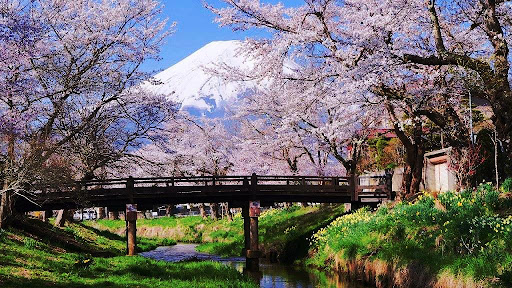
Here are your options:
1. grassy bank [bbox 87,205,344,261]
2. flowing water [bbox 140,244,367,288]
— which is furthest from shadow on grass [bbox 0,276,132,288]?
grassy bank [bbox 87,205,344,261]

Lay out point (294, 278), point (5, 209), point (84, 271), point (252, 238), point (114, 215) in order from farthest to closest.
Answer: point (114, 215)
point (252, 238)
point (294, 278)
point (5, 209)
point (84, 271)

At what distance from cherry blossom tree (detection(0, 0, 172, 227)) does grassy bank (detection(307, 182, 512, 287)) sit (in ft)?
37.3

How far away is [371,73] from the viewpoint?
58.3 ft

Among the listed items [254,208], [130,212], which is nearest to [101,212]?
[130,212]

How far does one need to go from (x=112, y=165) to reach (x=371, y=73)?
14.9m

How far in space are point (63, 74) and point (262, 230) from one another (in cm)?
1876

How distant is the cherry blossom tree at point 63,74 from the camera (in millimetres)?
18094

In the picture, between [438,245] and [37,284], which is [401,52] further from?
[37,284]

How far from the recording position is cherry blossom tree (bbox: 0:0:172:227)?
18.1 metres

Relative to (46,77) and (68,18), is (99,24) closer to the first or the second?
(68,18)

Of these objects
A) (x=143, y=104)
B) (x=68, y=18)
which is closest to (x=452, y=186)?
(x=143, y=104)

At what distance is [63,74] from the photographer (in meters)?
22.9

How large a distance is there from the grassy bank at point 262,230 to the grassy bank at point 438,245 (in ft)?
26.0

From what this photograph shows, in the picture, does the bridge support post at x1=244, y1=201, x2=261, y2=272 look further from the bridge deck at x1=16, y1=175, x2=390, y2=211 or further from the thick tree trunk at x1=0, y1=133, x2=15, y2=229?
the thick tree trunk at x1=0, y1=133, x2=15, y2=229
